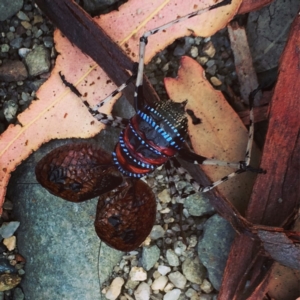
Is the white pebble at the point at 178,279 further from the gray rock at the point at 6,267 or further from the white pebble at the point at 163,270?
the gray rock at the point at 6,267

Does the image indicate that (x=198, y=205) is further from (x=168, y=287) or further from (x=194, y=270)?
(x=168, y=287)

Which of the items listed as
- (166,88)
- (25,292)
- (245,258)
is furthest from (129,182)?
(25,292)

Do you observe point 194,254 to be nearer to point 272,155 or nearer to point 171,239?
point 171,239

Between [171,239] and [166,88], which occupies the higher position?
[166,88]

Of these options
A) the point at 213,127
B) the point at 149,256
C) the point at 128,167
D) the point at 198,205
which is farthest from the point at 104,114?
the point at 149,256

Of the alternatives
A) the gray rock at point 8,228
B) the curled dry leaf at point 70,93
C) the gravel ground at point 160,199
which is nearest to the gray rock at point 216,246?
the gravel ground at point 160,199
